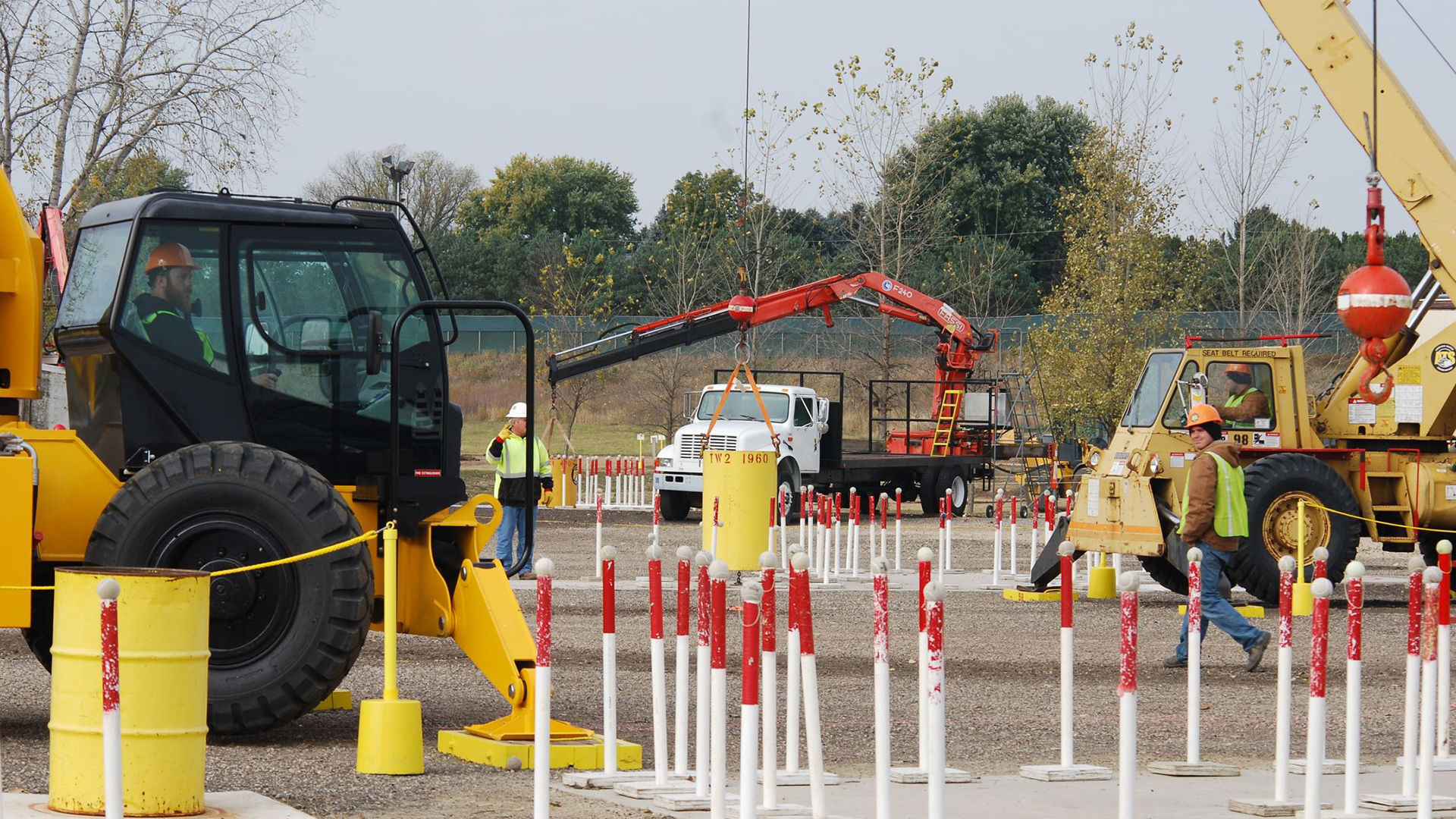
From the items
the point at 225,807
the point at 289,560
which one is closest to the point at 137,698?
the point at 225,807

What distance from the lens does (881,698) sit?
6805 millimetres

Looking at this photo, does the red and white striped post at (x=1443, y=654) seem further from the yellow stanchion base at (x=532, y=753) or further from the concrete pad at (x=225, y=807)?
the concrete pad at (x=225, y=807)

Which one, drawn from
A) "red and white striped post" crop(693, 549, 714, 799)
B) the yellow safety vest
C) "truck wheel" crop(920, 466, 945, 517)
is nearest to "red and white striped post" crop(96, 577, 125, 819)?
"red and white striped post" crop(693, 549, 714, 799)

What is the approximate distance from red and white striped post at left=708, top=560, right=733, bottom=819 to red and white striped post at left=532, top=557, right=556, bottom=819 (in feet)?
2.13

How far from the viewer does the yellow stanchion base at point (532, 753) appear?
8.73 metres

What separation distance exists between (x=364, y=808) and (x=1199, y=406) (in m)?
8.62

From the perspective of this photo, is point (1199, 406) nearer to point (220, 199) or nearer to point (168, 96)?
point (220, 199)

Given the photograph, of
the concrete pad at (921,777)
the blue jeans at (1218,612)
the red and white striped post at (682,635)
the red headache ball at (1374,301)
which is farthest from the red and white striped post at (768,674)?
the red headache ball at (1374,301)

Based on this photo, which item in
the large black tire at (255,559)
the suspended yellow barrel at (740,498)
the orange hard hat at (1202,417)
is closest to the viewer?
the large black tire at (255,559)

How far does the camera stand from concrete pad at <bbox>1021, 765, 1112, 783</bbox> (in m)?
8.60

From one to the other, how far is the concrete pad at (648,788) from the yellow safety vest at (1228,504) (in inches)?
254

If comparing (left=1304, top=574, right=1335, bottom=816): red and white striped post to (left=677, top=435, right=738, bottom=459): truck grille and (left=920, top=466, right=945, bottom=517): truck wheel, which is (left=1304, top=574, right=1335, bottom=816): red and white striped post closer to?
(left=677, top=435, right=738, bottom=459): truck grille

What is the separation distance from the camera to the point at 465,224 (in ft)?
267

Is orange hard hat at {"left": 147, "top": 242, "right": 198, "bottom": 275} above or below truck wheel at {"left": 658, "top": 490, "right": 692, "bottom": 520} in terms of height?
above
